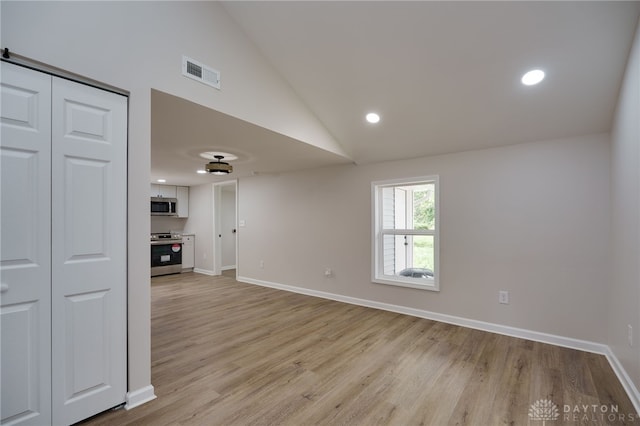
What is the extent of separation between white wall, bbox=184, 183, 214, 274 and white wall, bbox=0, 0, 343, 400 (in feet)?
15.2

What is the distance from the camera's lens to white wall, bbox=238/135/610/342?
2.90 metres

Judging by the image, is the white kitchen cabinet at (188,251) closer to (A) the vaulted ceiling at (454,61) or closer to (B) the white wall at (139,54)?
(A) the vaulted ceiling at (454,61)

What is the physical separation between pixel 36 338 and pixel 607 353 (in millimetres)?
4379

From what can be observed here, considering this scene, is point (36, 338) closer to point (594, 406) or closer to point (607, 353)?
point (594, 406)

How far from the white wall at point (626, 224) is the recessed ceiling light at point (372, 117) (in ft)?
6.50

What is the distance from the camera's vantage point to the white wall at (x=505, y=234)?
9.52ft

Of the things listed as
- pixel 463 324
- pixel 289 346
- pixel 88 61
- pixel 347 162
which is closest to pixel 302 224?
pixel 347 162

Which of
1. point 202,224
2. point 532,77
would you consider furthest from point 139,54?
point 202,224

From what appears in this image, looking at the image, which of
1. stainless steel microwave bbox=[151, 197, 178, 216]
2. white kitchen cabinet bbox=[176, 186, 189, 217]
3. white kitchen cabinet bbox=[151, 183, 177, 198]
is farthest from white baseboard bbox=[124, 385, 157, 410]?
white kitchen cabinet bbox=[176, 186, 189, 217]

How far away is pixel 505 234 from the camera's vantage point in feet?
10.9

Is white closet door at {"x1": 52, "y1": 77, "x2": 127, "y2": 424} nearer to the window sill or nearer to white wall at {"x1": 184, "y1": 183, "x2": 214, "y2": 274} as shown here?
the window sill

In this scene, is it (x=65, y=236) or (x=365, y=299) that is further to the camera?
(x=365, y=299)

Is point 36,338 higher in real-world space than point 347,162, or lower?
lower

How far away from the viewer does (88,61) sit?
1796 mm
